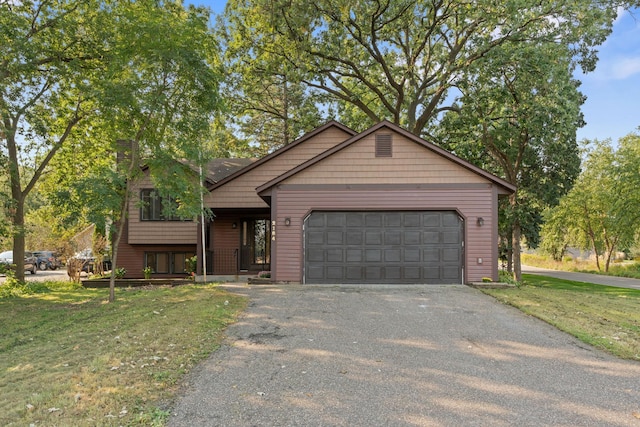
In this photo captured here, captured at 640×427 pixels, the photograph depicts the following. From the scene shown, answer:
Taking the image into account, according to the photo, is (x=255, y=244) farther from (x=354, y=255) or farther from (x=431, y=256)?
(x=431, y=256)

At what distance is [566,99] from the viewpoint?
14.7m

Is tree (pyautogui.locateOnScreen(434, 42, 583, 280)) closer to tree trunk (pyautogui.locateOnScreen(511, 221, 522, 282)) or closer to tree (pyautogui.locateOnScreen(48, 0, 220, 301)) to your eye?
tree trunk (pyautogui.locateOnScreen(511, 221, 522, 282))


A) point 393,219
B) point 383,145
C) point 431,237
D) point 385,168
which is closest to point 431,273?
point 431,237

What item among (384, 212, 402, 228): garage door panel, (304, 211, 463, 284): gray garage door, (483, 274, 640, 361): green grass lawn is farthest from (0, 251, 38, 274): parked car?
(483, 274, 640, 361): green grass lawn

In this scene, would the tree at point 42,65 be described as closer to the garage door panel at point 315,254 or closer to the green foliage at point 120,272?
the green foliage at point 120,272

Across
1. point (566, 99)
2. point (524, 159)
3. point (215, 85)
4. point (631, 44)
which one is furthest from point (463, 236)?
point (631, 44)

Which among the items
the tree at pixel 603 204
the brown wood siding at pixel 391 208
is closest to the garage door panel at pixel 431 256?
the brown wood siding at pixel 391 208

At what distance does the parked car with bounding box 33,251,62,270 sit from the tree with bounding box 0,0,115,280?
15.5m

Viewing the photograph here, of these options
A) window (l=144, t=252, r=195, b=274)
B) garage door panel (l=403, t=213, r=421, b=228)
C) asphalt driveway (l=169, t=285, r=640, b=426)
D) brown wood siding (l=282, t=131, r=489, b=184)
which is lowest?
asphalt driveway (l=169, t=285, r=640, b=426)

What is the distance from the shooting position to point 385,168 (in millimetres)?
12414

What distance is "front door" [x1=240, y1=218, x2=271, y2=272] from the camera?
16.0m

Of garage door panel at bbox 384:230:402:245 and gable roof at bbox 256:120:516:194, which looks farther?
garage door panel at bbox 384:230:402:245

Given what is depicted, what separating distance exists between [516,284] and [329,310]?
7.07m

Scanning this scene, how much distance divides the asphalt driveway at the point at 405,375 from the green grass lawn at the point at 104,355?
414 mm
